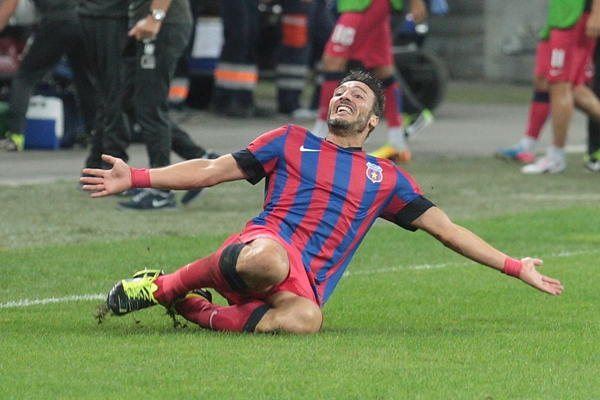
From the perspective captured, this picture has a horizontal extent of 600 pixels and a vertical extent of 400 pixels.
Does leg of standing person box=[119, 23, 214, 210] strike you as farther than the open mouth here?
Yes

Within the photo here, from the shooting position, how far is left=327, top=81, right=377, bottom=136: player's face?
534 cm

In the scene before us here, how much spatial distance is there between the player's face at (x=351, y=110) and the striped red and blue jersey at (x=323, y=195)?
8 centimetres

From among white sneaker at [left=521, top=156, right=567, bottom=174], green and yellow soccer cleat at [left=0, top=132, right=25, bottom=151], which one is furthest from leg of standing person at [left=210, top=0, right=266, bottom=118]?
white sneaker at [left=521, top=156, right=567, bottom=174]

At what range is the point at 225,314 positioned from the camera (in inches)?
198

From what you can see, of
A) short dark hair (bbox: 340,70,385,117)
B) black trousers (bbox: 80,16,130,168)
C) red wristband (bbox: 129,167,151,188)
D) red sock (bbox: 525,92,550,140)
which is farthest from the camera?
red sock (bbox: 525,92,550,140)

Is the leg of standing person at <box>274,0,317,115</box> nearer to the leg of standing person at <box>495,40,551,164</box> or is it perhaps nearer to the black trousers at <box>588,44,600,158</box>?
the leg of standing person at <box>495,40,551,164</box>

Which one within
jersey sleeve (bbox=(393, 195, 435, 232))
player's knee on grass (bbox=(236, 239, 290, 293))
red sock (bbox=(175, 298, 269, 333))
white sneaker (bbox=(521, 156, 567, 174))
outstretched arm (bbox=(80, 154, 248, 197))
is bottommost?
white sneaker (bbox=(521, 156, 567, 174))

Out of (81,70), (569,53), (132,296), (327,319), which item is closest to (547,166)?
(569,53)

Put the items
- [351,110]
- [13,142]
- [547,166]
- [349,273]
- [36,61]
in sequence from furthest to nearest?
1. [13,142]
2. [36,61]
3. [547,166]
4. [349,273]
5. [351,110]

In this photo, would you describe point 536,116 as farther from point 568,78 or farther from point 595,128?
point 568,78

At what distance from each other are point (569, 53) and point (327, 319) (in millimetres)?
5919

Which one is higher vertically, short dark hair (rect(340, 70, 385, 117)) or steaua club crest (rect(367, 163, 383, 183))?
short dark hair (rect(340, 70, 385, 117))

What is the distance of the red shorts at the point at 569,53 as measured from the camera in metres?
10.7

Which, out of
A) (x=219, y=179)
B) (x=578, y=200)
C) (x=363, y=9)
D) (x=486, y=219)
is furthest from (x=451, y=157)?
(x=219, y=179)
